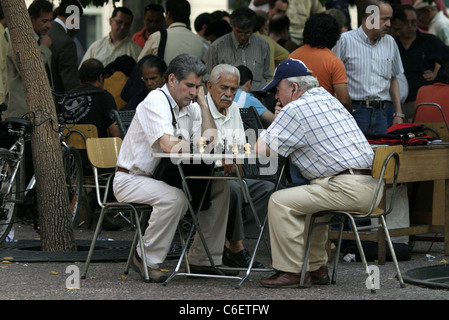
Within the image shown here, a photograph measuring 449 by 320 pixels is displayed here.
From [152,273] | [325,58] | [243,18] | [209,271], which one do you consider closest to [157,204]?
[152,273]

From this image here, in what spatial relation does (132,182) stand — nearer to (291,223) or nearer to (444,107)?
(291,223)

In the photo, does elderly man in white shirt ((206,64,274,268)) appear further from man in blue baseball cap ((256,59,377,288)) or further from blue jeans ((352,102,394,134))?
blue jeans ((352,102,394,134))

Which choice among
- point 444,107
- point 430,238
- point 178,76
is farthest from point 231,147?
point 444,107

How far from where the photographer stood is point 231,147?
24.5 feet

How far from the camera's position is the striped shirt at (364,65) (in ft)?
31.8

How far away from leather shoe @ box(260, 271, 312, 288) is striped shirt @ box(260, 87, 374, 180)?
0.69 metres

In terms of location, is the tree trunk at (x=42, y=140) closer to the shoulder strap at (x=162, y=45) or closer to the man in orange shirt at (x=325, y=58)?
the man in orange shirt at (x=325, y=58)

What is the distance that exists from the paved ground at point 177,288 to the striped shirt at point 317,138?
861mm

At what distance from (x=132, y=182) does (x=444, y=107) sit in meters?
4.45

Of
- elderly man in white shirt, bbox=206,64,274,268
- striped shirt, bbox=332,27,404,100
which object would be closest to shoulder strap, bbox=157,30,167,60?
striped shirt, bbox=332,27,404,100

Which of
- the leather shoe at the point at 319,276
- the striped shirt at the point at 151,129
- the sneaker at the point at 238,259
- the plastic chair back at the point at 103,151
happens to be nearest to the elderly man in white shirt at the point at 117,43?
the plastic chair back at the point at 103,151

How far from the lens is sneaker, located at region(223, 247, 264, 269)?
7.75m

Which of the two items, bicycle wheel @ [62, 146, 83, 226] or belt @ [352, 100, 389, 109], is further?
bicycle wheel @ [62, 146, 83, 226]

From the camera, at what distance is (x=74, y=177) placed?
10.4 m
